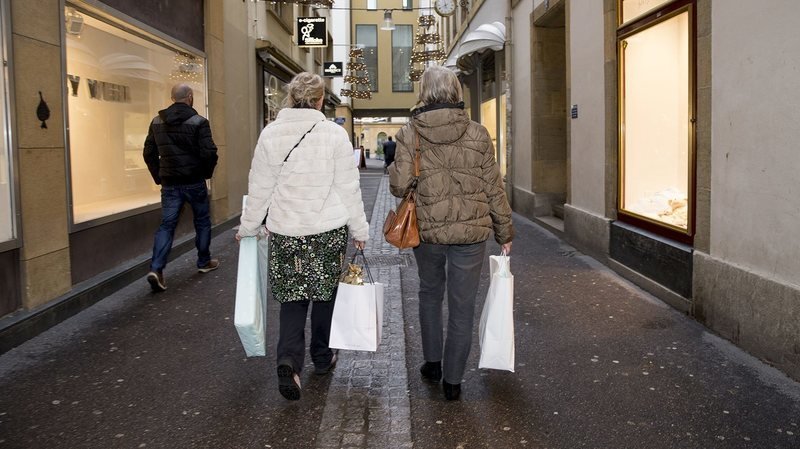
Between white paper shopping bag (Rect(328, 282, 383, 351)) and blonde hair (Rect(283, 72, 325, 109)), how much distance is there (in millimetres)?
1050

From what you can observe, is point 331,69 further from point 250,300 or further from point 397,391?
point 397,391

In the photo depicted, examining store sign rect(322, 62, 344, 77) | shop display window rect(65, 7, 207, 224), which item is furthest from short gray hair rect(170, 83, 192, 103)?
store sign rect(322, 62, 344, 77)

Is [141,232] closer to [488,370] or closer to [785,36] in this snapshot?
[488,370]

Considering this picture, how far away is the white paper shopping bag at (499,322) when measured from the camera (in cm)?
382

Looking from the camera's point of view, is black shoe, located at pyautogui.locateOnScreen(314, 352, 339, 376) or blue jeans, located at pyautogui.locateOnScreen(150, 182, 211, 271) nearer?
black shoe, located at pyautogui.locateOnScreen(314, 352, 339, 376)

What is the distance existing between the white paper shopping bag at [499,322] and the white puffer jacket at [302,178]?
92 centimetres

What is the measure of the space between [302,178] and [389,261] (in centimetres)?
480

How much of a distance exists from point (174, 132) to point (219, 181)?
4.48 metres

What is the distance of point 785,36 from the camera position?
171 inches

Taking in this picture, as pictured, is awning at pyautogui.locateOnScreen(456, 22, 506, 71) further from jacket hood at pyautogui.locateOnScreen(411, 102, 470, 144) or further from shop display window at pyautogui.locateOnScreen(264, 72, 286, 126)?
jacket hood at pyautogui.locateOnScreen(411, 102, 470, 144)

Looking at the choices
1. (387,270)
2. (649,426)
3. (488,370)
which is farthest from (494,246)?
(649,426)

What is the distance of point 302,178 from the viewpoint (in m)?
3.79

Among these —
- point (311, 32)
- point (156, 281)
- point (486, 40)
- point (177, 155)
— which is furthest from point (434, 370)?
point (311, 32)

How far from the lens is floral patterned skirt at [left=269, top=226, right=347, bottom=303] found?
3.88m
